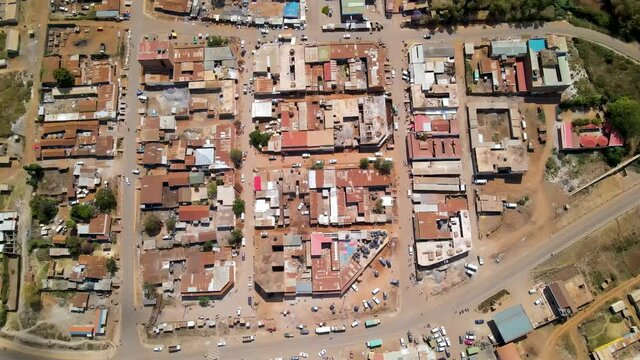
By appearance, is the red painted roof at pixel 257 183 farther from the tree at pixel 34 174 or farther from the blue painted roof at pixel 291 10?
the tree at pixel 34 174

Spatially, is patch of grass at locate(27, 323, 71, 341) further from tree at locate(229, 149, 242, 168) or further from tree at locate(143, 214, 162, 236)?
tree at locate(229, 149, 242, 168)

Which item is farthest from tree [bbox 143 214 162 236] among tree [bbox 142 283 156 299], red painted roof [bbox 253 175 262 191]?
red painted roof [bbox 253 175 262 191]

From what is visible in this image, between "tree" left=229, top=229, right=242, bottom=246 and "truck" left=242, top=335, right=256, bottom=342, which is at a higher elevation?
"tree" left=229, top=229, right=242, bottom=246

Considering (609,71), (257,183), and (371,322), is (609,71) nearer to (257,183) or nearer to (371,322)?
(371,322)

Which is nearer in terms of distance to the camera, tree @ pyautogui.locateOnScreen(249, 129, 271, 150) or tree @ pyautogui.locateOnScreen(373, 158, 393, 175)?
tree @ pyautogui.locateOnScreen(373, 158, 393, 175)

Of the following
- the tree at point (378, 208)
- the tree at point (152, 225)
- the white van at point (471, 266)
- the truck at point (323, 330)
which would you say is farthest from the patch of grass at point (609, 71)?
the tree at point (152, 225)

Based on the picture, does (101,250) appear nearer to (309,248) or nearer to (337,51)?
(309,248)

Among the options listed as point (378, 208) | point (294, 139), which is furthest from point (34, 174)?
point (378, 208)
